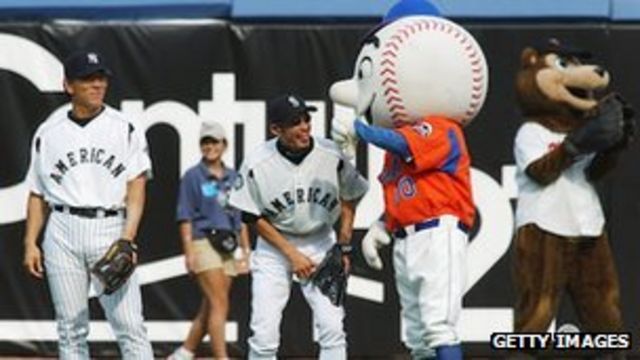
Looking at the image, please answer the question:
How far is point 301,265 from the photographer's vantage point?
382 inches

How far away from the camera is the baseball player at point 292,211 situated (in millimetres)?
9773

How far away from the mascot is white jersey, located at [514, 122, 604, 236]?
39.3 inches

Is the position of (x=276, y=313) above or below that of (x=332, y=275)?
below

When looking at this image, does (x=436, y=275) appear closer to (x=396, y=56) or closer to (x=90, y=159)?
(x=396, y=56)

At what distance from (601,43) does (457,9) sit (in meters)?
1.04

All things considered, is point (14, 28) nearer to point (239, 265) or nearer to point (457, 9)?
point (239, 265)

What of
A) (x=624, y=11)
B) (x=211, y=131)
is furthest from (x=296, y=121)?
(x=624, y=11)

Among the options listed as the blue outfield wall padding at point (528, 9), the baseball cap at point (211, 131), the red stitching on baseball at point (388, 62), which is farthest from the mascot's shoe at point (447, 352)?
the blue outfield wall padding at point (528, 9)

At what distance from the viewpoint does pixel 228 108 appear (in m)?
12.4

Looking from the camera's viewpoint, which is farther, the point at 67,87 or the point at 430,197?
the point at 67,87

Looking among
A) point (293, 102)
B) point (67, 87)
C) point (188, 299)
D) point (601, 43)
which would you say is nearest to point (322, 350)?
point (293, 102)

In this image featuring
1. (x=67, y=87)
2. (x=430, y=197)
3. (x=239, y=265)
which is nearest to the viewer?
(x=430, y=197)

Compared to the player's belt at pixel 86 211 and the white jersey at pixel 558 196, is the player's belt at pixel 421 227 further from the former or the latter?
the player's belt at pixel 86 211

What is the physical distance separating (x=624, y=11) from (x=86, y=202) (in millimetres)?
4671
